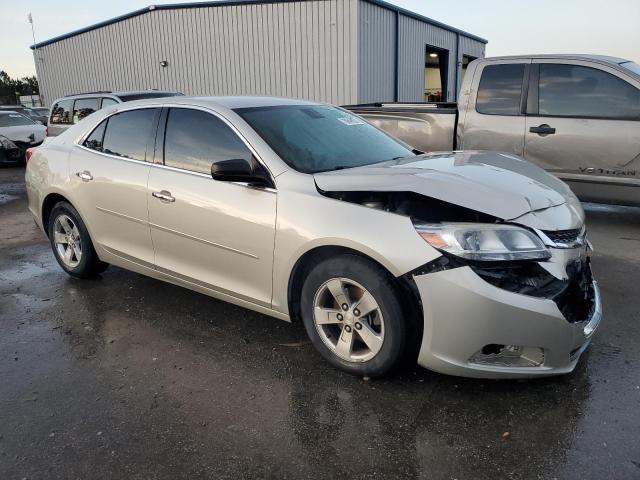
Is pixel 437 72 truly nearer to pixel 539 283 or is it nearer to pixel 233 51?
pixel 233 51

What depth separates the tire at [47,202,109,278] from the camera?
468 centimetres

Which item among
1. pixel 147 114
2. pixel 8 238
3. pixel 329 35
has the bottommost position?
pixel 8 238

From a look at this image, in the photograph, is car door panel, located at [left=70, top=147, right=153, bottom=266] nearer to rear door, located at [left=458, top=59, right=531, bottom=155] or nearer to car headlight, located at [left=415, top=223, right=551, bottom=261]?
car headlight, located at [left=415, top=223, right=551, bottom=261]

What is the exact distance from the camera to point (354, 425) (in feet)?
8.84

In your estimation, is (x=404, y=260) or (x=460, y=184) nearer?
(x=404, y=260)

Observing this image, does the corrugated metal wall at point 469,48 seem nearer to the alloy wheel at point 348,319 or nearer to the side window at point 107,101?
the side window at point 107,101

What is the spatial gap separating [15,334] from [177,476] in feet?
7.30

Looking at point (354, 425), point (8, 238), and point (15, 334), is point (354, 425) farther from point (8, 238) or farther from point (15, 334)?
point (8, 238)

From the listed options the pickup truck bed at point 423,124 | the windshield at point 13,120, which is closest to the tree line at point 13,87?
the windshield at point 13,120

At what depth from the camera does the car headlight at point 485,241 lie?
8.69ft

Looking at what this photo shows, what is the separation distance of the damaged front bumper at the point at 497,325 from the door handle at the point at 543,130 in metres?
3.84

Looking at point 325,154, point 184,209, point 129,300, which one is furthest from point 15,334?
point 325,154

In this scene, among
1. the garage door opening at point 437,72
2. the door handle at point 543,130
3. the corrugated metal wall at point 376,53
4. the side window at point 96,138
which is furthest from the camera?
the garage door opening at point 437,72

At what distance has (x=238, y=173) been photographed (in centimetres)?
326
